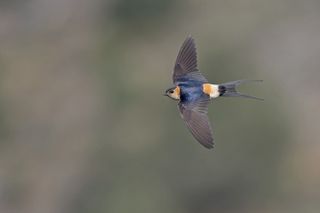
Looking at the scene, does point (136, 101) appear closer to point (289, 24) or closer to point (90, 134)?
point (90, 134)

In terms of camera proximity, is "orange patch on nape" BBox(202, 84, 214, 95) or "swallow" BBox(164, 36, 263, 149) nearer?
"swallow" BBox(164, 36, 263, 149)

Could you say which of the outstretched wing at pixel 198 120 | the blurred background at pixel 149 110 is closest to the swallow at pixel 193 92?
the outstretched wing at pixel 198 120

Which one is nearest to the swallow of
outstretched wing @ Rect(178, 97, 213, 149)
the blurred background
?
outstretched wing @ Rect(178, 97, 213, 149)

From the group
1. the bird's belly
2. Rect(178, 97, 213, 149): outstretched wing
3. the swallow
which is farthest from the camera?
the bird's belly

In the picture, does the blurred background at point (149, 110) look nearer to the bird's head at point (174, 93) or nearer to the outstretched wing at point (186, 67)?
the outstretched wing at point (186, 67)

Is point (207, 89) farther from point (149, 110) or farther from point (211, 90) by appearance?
point (149, 110)

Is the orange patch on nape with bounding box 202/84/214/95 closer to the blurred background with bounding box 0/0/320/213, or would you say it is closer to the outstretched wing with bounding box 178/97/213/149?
the outstretched wing with bounding box 178/97/213/149

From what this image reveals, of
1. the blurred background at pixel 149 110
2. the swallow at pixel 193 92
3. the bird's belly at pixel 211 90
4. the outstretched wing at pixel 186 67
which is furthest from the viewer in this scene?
Result: the blurred background at pixel 149 110
